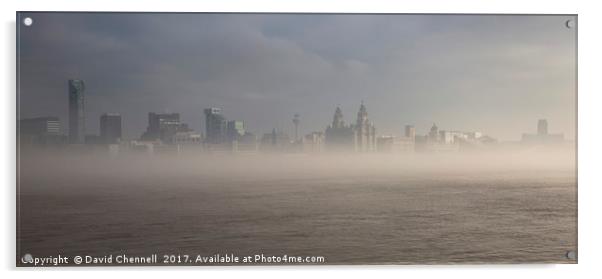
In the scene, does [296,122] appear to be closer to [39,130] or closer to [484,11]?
[484,11]

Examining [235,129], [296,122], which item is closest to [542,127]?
[296,122]

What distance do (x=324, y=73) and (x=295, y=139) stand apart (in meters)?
0.31

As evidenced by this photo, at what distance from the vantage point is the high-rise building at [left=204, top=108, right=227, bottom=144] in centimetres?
276

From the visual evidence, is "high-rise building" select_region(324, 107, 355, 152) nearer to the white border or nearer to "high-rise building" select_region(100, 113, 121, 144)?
the white border

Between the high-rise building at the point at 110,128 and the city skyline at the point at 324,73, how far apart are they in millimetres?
26

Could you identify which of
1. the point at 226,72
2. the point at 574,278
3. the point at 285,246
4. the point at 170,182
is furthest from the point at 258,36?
the point at 574,278

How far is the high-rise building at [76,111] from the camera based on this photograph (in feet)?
8.91

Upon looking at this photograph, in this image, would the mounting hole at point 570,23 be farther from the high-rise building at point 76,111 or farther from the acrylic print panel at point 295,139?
the high-rise building at point 76,111

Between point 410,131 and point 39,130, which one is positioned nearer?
point 39,130

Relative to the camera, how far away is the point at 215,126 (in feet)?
9.07

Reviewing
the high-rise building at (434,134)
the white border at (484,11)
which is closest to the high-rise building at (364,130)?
the high-rise building at (434,134)

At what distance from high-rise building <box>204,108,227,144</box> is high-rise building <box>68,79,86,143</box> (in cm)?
52

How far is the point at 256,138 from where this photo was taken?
2791mm
